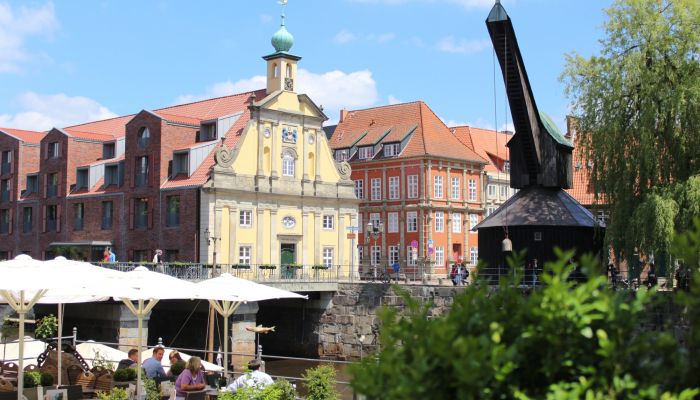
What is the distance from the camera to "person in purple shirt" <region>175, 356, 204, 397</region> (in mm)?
13898

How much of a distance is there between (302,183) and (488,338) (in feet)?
132

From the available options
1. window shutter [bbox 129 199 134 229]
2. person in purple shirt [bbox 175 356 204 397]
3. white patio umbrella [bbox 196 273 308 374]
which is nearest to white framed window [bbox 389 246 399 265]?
window shutter [bbox 129 199 134 229]

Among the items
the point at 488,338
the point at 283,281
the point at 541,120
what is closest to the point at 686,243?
the point at 488,338

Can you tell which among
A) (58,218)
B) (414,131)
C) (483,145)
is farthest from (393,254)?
(58,218)

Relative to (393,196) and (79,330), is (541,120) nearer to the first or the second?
(79,330)

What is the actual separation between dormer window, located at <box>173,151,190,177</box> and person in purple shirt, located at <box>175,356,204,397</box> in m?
28.8

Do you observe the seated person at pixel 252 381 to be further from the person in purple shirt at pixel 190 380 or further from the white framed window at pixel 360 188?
the white framed window at pixel 360 188

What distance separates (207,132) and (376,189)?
1877 cm

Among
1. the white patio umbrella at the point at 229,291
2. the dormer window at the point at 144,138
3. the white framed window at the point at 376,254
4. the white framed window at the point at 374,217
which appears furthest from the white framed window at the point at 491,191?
the white patio umbrella at the point at 229,291

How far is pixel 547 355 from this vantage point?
14.7ft

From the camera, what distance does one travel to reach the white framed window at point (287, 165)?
4384cm

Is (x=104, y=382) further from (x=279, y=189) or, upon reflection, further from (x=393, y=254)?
(x=393, y=254)

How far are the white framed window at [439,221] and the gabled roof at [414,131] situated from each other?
4034 mm

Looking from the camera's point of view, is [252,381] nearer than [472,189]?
Yes
